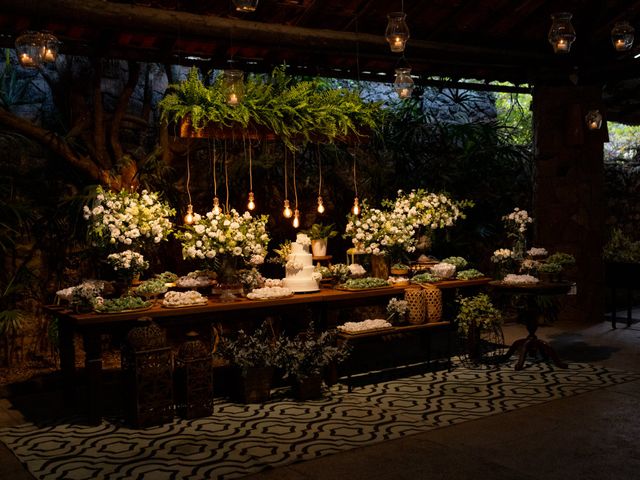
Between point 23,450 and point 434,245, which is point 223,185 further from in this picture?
point 23,450

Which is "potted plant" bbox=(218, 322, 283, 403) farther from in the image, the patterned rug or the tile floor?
the tile floor

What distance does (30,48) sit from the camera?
220 inches

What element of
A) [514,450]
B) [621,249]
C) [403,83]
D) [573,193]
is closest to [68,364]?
[514,450]

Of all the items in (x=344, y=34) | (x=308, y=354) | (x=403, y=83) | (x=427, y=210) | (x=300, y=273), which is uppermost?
(x=344, y=34)

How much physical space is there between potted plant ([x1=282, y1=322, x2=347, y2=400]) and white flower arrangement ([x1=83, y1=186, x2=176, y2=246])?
1601mm

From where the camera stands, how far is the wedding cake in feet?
23.6

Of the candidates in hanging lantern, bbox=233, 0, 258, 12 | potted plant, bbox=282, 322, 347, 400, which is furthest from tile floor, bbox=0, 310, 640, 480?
hanging lantern, bbox=233, 0, 258, 12

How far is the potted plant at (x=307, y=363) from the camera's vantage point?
6.51 m

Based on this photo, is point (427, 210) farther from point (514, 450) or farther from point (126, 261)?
point (514, 450)

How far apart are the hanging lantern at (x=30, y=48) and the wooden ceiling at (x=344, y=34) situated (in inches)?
43.2

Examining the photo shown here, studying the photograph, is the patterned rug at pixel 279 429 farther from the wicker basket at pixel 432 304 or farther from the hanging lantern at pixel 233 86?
the hanging lantern at pixel 233 86

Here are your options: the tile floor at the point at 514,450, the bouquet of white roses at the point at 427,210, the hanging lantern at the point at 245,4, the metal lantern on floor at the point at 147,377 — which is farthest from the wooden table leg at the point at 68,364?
the bouquet of white roses at the point at 427,210

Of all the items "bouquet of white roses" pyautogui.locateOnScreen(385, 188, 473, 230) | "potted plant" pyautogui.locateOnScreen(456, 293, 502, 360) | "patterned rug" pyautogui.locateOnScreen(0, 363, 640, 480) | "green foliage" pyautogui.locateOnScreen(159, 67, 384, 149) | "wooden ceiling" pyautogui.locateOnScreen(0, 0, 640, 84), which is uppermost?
"wooden ceiling" pyautogui.locateOnScreen(0, 0, 640, 84)

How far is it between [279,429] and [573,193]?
618cm
